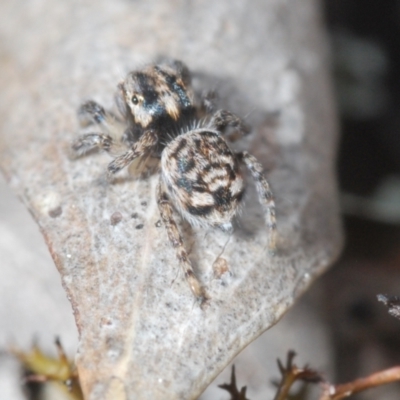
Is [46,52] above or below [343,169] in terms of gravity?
above

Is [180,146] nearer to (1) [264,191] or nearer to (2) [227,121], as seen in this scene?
(2) [227,121]

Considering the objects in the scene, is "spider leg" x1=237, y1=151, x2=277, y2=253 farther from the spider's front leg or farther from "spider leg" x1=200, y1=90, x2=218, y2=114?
the spider's front leg

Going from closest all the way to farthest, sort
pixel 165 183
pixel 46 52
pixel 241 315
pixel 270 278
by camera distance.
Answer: pixel 241 315, pixel 270 278, pixel 165 183, pixel 46 52

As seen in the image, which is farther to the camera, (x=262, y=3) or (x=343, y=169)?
(x=343, y=169)

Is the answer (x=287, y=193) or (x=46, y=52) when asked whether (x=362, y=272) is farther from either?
(x=46, y=52)

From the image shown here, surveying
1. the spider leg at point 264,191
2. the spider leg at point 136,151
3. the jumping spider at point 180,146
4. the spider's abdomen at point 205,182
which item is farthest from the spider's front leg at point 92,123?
the spider leg at point 264,191

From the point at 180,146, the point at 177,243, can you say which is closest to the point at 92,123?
the point at 180,146

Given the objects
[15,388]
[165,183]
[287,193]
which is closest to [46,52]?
[165,183]

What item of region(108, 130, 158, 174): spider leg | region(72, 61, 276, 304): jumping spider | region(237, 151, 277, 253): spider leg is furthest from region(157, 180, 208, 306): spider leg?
region(237, 151, 277, 253): spider leg
